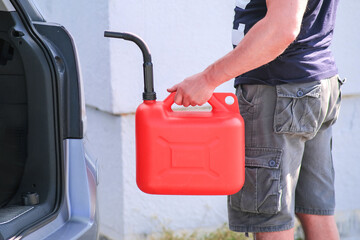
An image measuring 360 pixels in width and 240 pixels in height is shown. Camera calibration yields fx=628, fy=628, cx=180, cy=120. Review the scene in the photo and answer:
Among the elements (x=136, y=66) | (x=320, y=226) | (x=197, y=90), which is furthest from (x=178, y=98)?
(x=136, y=66)

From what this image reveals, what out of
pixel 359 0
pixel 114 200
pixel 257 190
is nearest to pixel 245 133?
pixel 257 190

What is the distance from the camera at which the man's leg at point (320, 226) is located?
2637mm

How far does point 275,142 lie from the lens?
233 cm

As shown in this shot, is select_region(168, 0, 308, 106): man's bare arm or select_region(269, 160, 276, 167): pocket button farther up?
select_region(168, 0, 308, 106): man's bare arm

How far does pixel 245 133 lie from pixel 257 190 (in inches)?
8.6

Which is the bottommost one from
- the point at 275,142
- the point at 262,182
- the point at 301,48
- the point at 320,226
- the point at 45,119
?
the point at 320,226

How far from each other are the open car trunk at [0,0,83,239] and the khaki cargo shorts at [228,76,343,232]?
2.13 ft

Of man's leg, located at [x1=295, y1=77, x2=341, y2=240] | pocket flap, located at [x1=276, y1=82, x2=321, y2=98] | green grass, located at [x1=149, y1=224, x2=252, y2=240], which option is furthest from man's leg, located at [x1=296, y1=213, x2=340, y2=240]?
green grass, located at [x1=149, y1=224, x2=252, y2=240]

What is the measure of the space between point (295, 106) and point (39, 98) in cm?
92

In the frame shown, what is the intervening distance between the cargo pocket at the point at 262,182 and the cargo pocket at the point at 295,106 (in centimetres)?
10

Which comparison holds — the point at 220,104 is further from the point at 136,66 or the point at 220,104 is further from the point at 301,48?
the point at 136,66

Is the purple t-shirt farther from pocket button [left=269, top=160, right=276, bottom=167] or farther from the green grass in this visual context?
the green grass

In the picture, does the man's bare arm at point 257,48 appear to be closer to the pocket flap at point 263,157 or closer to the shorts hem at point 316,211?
the pocket flap at point 263,157

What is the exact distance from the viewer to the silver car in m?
2.14
